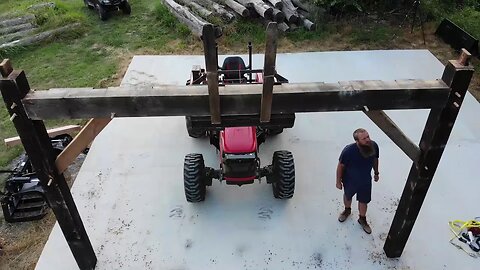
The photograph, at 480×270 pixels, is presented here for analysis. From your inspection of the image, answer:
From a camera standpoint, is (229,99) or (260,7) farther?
(260,7)

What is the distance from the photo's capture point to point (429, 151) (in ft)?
12.7

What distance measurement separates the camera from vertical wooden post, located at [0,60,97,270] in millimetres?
3365

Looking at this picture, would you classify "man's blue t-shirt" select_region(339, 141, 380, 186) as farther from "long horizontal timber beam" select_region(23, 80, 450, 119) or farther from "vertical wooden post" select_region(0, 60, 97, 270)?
"vertical wooden post" select_region(0, 60, 97, 270)

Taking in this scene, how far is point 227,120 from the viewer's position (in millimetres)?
3633

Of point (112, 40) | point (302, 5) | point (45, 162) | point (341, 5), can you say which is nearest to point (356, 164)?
point (45, 162)

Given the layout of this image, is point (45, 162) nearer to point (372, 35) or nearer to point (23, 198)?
point (23, 198)

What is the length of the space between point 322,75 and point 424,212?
3668 millimetres

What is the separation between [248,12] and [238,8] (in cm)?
28

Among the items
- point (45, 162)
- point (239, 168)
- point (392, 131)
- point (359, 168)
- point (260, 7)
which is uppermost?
point (392, 131)

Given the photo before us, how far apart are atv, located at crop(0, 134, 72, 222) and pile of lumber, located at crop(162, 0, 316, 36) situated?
552cm

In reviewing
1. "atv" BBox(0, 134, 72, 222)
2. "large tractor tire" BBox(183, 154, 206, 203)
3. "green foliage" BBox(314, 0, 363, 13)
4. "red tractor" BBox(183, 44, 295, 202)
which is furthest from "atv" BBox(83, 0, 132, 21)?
"large tractor tire" BBox(183, 154, 206, 203)

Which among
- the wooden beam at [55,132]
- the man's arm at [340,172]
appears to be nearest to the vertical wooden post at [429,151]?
the man's arm at [340,172]

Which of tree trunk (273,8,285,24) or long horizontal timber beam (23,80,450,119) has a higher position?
long horizontal timber beam (23,80,450,119)

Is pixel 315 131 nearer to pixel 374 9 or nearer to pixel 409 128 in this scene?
pixel 409 128
